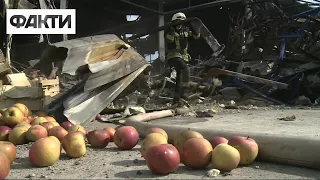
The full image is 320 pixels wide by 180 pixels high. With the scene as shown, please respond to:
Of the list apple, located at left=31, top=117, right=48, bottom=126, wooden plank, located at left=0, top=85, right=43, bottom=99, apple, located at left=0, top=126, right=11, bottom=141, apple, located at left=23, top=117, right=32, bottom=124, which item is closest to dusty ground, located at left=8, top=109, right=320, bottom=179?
apple, located at left=0, top=126, right=11, bottom=141

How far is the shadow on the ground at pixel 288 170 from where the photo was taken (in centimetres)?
272

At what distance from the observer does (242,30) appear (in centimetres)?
1055

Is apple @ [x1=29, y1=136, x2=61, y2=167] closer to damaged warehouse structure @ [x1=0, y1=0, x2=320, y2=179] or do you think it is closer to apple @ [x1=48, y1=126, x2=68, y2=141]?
damaged warehouse structure @ [x1=0, y1=0, x2=320, y2=179]

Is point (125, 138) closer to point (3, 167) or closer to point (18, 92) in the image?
point (3, 167)

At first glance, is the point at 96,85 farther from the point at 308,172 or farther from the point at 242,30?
the point at 242,30

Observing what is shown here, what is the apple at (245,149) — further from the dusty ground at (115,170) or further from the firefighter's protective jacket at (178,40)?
the firefighter's protective jacket at (178,40)

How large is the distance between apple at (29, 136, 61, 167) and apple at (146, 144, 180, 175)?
779mm

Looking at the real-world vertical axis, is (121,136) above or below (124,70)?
below

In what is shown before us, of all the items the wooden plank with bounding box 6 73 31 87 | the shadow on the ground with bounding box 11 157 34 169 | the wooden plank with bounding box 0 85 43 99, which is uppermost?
the wooden plank with bounding box 6 73 31 87

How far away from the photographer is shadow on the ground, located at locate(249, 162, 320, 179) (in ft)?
8.93

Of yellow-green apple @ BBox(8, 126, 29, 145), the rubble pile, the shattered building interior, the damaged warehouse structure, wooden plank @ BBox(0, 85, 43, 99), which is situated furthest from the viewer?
the shattered building interior

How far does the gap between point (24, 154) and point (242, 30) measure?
322 inches

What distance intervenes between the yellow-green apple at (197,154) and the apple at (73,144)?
0.93 metres

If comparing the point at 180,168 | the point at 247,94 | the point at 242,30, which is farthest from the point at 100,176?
the point at 242,30
